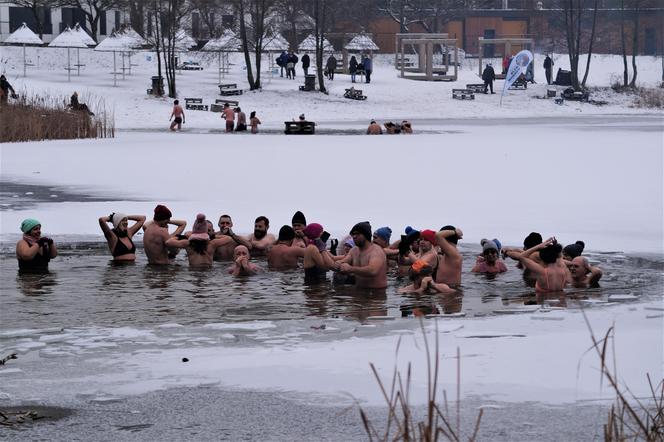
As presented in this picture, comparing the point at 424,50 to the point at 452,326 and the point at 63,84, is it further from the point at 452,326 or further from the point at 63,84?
the point at 452,326

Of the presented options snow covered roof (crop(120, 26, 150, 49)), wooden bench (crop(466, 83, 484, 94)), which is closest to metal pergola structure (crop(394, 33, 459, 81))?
wooden bench (crop(466, 83, 484, 94))

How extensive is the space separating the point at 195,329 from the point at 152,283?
127 inches

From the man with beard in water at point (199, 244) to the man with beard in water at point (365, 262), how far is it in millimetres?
2245

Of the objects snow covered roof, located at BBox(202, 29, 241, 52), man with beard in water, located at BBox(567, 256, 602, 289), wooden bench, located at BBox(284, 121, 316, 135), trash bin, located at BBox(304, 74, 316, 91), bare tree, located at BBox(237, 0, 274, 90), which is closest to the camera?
man with beard in water, located at BBox(567, 256, 602, 289)

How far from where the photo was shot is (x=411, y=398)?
26.4ft

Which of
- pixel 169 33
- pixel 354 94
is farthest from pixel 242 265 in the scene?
pixel 169 33

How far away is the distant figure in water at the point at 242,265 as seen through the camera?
47.9 ft

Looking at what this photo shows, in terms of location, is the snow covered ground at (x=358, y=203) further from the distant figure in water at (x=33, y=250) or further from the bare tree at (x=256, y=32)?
the bare tree at (x=256, y=32)

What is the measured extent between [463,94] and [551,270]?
145 feet

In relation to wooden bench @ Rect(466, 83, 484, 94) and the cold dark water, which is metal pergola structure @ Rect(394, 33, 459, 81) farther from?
the cold dark water

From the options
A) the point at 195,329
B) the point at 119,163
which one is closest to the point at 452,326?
→ the point at 195,329

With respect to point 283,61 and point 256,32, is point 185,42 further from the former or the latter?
point 256,32

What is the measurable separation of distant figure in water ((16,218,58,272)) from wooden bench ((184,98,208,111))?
36.0m

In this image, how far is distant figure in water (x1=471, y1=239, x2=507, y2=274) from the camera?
47.3ft
